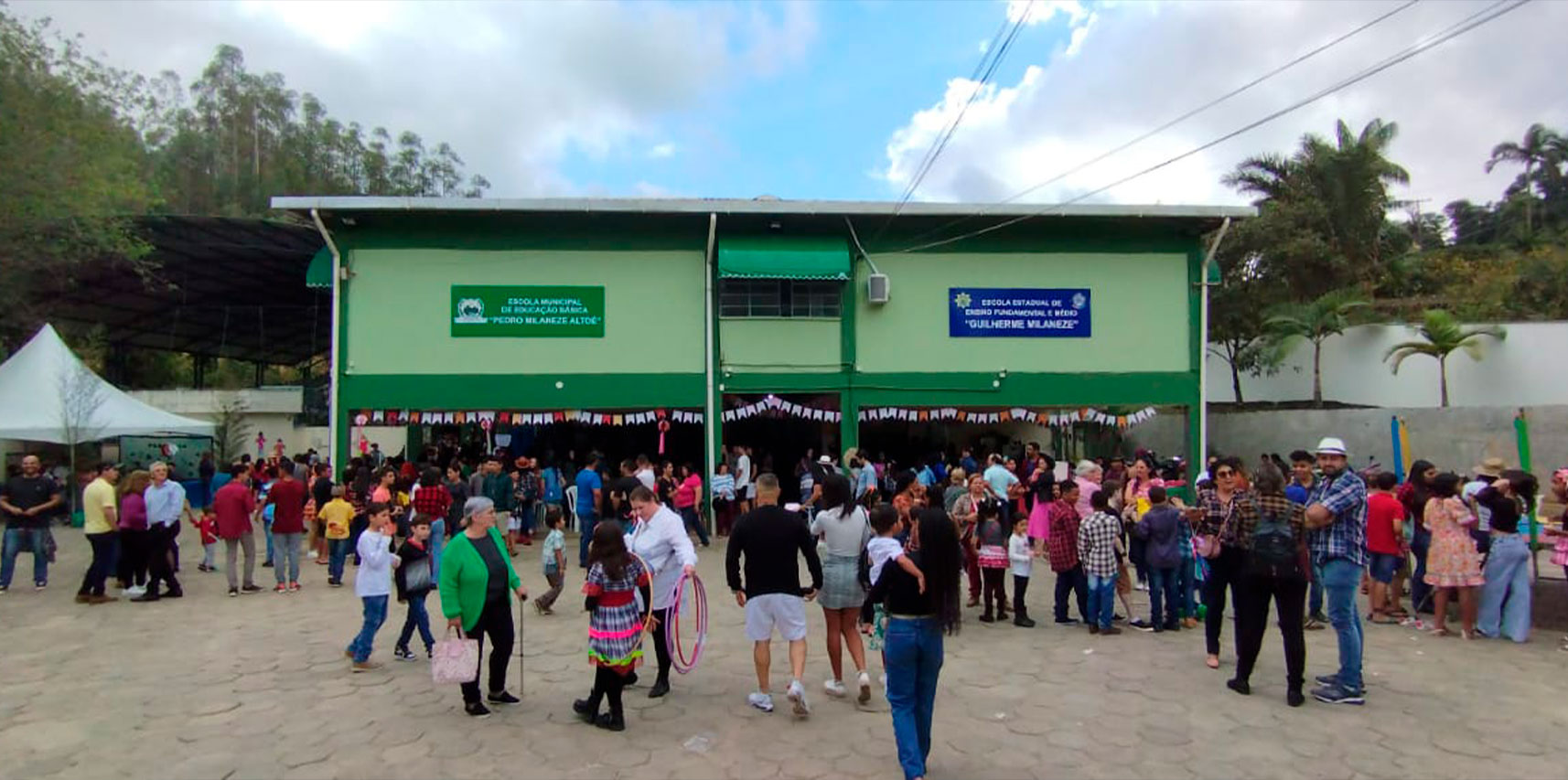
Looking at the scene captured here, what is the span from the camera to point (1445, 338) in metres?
19.9

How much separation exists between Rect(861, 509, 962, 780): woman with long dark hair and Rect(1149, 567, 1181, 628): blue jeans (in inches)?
161

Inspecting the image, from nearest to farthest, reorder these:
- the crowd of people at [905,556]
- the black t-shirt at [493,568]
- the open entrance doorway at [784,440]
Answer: the crowd of people at [905,556] → the black t-shirt at [493,568] → the open entrance doorway at [784,440]

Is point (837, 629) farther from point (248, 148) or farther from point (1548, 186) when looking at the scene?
point (248, 148)

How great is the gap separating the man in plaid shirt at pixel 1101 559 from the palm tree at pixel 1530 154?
125ft

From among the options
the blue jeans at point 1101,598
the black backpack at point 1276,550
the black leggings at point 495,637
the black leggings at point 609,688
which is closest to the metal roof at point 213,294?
the black leggings at point 495,637

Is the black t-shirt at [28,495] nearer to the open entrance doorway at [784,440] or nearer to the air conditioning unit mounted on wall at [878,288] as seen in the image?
the open entrance doorway at [784,440]

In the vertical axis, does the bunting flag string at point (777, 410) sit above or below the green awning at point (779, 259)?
below

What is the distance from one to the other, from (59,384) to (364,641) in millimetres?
14729

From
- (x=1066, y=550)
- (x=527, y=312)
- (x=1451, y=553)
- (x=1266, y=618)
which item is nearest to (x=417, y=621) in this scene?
(x=1066, y=550)

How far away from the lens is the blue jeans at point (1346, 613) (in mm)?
5871

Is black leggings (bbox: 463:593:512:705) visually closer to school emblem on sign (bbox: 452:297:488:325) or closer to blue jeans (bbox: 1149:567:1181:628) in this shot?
blue jeans (bbox: 1149:567:1181:628)

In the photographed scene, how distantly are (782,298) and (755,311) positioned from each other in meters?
0.55

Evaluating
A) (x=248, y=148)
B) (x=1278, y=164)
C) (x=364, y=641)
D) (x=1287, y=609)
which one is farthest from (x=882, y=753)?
(x=248, y=148)

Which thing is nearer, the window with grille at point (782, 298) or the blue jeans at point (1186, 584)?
the blue jeans at point (1186, 584)
